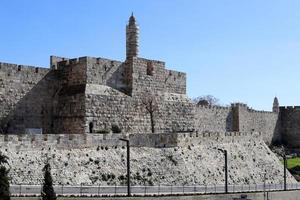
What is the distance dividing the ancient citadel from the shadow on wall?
0.06m

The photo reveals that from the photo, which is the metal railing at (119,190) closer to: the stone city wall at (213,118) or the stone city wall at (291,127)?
the stone city wall at (213,118)

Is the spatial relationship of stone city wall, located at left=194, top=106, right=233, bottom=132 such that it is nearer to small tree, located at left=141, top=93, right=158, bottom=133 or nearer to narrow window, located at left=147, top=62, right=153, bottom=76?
small tree, located at left=141, top=93, right=158, bottom=133

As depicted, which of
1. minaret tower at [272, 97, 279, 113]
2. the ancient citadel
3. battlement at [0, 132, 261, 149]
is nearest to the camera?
A: battlement at [0, 132, 261, 149]

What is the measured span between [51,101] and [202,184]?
10.1 m

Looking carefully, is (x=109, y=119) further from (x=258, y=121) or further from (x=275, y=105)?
(x=275, y=105)

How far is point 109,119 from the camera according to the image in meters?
34.8

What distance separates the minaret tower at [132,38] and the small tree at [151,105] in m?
2.79

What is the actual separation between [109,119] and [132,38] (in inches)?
252

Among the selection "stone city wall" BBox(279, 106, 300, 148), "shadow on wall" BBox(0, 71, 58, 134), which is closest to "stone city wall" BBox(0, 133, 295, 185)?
"shadow on wall" BBox(0, 71, 58, 134)

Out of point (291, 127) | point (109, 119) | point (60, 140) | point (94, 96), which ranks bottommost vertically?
point (60, 140)

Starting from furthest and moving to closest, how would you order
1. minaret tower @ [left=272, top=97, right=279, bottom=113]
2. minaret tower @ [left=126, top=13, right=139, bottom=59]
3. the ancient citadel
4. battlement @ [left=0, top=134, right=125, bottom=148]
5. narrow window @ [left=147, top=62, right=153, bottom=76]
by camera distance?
minaret tower @ [left=272, top=97, right=279, bottom=113] → narrow window @ [left=147, top=62, right=153, bottom=76] → minaret tower @ [left=126, top=13, right=139, bottom=59] → the ancient citadel → battlement @ [left=0, top=134, right=125, bottom=148]

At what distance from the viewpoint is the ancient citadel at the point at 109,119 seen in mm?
28953

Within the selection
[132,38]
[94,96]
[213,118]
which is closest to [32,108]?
[94,96]

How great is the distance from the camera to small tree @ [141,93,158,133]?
37.8 metres
